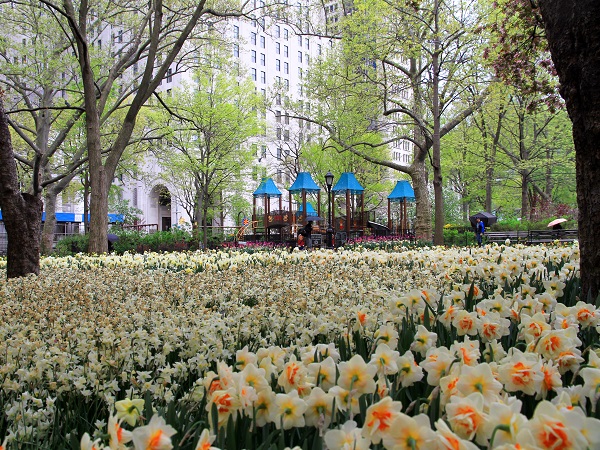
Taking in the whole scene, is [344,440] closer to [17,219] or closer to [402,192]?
[17,219]

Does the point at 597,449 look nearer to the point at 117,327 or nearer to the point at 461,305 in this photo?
the point at 461,305

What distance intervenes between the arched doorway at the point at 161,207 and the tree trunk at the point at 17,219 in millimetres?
45163

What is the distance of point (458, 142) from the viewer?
2884cm

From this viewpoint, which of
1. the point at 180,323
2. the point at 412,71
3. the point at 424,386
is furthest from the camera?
the point at 412,71

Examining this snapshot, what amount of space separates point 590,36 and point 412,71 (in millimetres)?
17831

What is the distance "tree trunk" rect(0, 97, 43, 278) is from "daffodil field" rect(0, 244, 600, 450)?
9.30ft

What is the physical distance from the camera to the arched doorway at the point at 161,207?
52.0 meters

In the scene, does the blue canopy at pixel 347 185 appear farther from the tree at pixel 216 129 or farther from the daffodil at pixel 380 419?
the daffodil at pixel 380 419

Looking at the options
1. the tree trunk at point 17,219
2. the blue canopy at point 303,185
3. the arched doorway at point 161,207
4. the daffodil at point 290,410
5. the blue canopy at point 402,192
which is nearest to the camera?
the daffodil at point 290,410

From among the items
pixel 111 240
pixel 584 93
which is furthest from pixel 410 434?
pixel 111 240

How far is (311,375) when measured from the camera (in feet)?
4.71

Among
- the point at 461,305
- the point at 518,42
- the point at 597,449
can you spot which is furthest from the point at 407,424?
the point at 518,42

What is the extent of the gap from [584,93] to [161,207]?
5425 centimetres

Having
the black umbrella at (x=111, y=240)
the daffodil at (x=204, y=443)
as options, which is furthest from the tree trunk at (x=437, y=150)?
the daffodil at (x=204, y=443)
